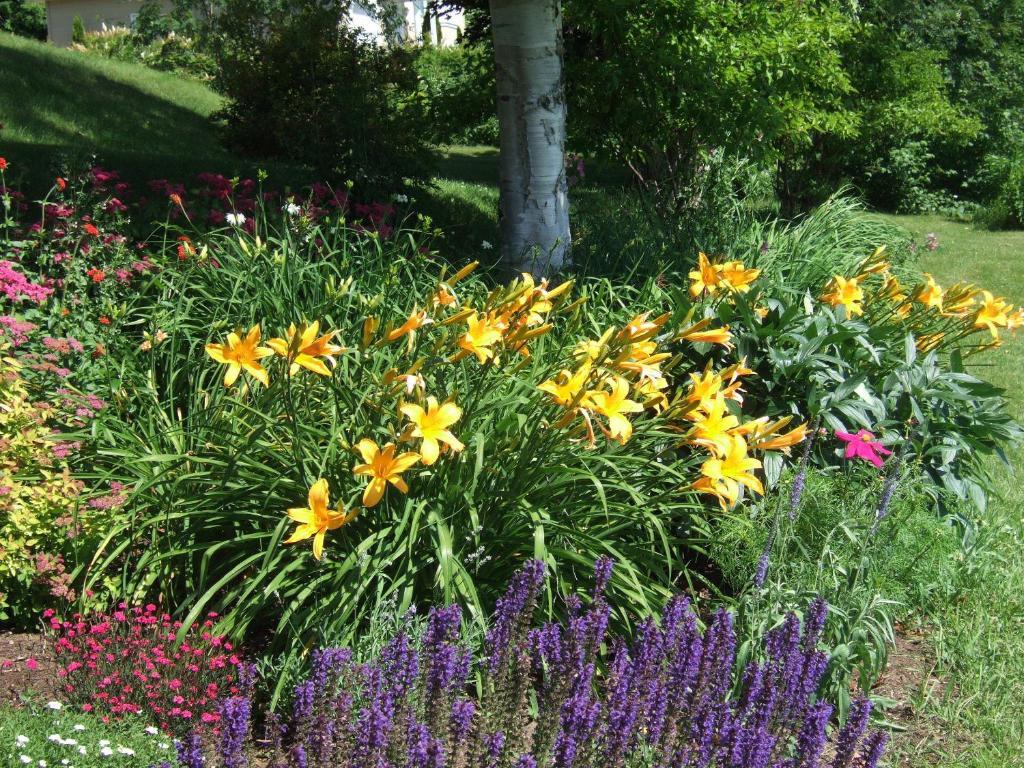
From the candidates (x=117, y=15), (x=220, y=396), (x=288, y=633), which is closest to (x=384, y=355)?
(x=220, y=396)

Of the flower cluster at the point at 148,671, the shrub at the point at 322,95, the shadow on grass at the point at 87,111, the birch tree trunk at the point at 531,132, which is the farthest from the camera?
the shadow on grass at the point at 87,111

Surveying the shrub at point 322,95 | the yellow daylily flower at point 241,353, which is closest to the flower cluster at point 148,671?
the yellow daylily flower at point 241,353

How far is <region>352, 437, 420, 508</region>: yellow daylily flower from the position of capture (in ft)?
8.80

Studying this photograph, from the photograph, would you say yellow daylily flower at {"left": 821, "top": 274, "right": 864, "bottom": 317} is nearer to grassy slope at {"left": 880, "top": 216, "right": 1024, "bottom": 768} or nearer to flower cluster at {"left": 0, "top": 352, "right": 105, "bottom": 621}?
grassy slope at {"left": 880, "top": 216, "right": 1024, "bottom": 768}

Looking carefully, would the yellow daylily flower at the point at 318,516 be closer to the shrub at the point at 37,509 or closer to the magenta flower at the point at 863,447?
the shrub at the point at 37,509

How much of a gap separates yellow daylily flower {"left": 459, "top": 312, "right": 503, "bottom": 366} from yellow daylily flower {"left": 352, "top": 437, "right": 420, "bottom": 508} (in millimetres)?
422

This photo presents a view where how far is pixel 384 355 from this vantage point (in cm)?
373

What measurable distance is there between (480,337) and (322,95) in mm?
7222

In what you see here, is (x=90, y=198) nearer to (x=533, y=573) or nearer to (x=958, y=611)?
(x=533, y=573)

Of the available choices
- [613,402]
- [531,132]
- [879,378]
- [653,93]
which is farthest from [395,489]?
[653,93]

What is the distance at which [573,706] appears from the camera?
85.5 inches

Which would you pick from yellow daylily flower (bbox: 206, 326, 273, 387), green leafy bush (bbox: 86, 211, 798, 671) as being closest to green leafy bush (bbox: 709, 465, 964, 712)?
green leafy bush (bbox: 86, 211, 798, 671)

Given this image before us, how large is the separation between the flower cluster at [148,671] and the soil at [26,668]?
0.06 metres

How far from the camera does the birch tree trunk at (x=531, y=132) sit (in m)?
6.01
